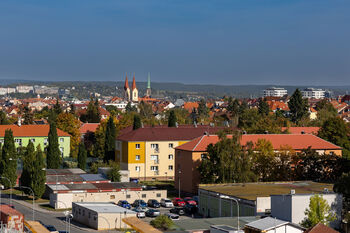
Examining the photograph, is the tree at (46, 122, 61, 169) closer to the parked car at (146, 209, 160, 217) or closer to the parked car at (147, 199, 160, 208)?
the parked car at (147, 199, 160, 208)

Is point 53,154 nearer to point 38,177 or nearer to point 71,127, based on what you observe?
point 38,177

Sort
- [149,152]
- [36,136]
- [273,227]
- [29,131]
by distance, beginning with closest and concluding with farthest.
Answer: [273,227], [149,152], [36,136], [29,131]


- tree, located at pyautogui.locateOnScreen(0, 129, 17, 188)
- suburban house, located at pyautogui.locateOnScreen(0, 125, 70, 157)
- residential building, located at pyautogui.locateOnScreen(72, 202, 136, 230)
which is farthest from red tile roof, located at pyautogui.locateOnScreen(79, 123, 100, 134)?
residential building, located at pyautogui.locateOnScreen(72, 202, 136, 230)

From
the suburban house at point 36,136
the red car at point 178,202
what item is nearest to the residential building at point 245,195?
the red car at point 178,202

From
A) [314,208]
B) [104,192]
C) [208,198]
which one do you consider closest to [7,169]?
[104,192]

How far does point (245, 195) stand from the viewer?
170 ft

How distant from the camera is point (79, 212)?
52.1 meters

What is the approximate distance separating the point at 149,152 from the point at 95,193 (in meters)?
21.7

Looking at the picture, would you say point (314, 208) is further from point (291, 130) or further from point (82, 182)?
point (291, 130)

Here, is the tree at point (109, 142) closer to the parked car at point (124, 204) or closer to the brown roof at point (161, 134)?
the brown roof at point (161, 134)

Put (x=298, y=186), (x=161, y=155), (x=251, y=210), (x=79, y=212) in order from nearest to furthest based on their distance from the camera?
(x=251, y=210), (x=79, y=212), (x=298, y=186), (x=161, y=155)

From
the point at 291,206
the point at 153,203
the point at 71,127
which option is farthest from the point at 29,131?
the point at 291,206

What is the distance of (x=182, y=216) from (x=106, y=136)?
37.0m

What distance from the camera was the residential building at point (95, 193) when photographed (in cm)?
5956
